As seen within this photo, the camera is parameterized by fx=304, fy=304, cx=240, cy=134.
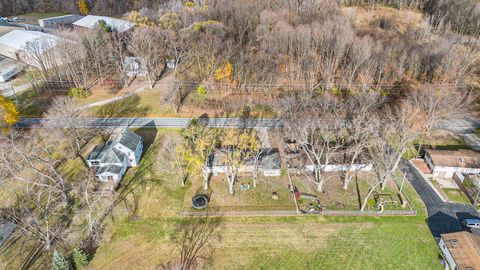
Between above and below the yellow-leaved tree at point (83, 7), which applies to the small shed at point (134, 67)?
below

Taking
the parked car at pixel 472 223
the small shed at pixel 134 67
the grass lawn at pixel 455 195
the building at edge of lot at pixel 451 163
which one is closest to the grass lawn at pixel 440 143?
the building at edge of lot at pixel 451 163

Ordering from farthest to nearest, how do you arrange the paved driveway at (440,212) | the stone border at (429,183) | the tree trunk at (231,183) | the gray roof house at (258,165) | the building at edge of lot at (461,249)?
the gray roof house at (258,165) → the stone border at (429,183) → the tree trunk at (231,183) → the paved driveway at (440,212) → the building at edge of lot at (461,249)

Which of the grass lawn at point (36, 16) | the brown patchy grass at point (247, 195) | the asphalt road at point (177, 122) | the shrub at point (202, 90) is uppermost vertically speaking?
the grass lawn at point (36, 16)

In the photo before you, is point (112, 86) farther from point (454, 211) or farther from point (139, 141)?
point (454, 211)

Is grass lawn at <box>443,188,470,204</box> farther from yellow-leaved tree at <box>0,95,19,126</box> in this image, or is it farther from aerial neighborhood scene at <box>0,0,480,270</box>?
yellow-leaved tree at <box>0,95,19,126</box>

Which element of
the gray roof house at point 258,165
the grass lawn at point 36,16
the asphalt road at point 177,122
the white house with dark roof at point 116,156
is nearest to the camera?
the white house with dark roof at point 116,156

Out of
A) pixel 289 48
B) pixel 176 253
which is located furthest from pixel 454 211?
pixel 289 48

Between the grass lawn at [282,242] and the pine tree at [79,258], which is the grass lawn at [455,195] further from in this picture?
the pine tree at [79,258]
